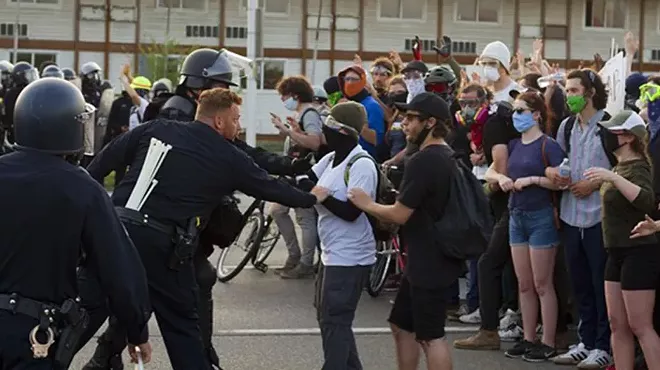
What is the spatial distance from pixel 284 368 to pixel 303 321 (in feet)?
5.95

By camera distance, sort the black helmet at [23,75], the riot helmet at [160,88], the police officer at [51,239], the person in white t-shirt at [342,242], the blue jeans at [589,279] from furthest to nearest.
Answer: the black helmet at [23,75]
the riot helmet at [160,88]
the blue jeans at [589,279]
the person in white t-shirt at [342,242]
the police officer at [51,239]

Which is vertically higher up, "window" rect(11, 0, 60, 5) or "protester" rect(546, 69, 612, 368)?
"window" rect(11, 0, 60, 5)

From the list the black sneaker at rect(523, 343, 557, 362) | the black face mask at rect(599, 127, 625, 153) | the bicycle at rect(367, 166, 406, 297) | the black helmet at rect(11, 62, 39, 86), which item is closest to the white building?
the black helmet at rect(11, 62, 39, 86)

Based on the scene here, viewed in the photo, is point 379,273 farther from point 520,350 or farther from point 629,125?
point 629,125

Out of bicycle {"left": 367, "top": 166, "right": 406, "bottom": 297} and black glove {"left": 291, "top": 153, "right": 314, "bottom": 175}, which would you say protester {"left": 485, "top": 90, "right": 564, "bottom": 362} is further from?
bicycle {"left": 367, "top": 166, "right": 406, "bottom": 297}

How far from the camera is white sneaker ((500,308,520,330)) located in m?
10.1

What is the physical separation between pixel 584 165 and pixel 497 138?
0.88 meters

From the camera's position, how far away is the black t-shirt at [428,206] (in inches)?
284

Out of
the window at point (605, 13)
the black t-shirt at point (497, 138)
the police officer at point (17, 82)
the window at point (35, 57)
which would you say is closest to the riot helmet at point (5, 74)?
the police officer at point (17, 82)

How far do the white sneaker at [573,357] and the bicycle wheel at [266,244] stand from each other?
4692 mm

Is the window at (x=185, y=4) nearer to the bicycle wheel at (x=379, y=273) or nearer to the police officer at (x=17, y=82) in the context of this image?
the police officer at (x=17, y=82)

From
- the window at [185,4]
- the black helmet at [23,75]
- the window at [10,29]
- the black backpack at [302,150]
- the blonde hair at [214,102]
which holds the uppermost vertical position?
the window at [185,4]

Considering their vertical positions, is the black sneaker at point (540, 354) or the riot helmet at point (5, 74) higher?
the riot helmet at point (5, 74)

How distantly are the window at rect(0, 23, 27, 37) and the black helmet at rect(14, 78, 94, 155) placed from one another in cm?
4418
